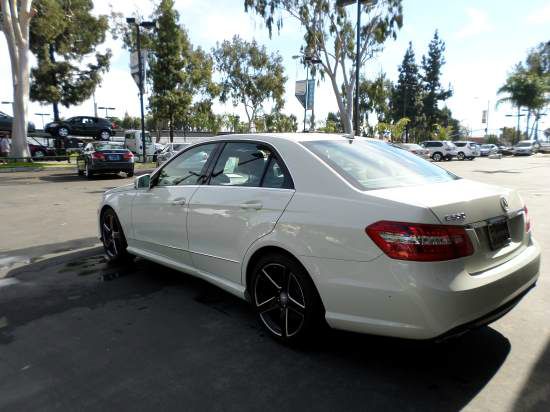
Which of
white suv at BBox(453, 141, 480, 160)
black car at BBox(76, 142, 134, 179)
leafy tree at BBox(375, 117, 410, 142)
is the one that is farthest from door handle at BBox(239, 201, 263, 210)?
leafy tree at BBox(375, 117, 410, 142)

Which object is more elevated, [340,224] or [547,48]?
[547,48]

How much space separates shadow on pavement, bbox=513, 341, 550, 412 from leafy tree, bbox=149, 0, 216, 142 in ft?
99.7

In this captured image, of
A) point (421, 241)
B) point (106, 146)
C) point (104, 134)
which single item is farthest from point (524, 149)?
point (421, 241)

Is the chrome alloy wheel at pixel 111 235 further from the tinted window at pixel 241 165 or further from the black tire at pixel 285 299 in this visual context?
the black tire at pixel 285 299

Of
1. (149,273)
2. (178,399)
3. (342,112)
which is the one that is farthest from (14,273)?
(342,112)

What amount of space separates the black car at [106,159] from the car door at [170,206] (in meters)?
13.5

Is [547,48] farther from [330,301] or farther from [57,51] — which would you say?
[330,301]

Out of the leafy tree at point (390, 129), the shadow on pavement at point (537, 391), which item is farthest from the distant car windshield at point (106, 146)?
the leafy tree at point (390, 129)

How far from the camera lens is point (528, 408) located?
2475mm

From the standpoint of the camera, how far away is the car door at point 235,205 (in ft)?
10.8

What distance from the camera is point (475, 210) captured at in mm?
2715

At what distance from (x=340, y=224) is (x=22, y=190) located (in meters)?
14.0

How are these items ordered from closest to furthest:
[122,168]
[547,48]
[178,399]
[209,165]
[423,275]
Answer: [423,275] → [178,399] → [209,165] → [122,168] → [547,48]

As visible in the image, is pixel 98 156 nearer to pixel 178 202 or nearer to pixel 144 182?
pixel 144 182
